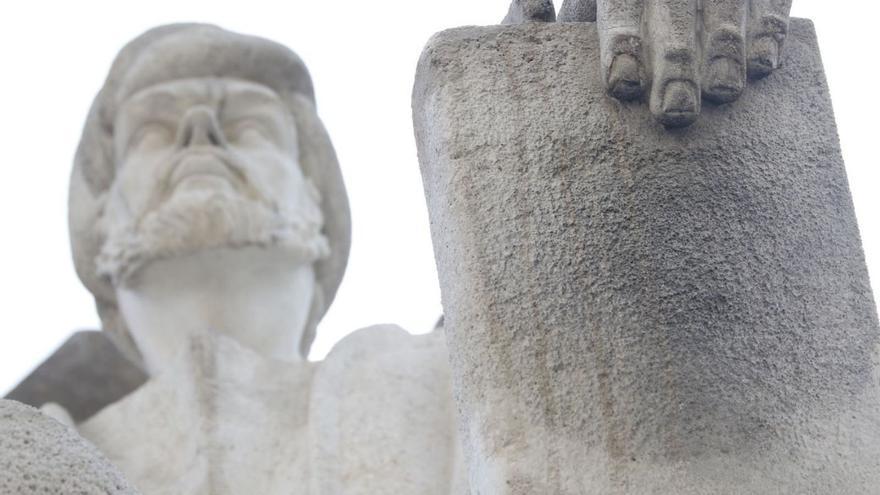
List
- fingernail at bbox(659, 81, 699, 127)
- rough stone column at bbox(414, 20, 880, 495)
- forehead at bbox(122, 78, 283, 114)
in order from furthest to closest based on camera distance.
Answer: forehead at bbox(122, 78, 283, 114), fingernail at bbox(659, 81, 699, 127), rough stone column at bbox(414, 20, 880, 495)

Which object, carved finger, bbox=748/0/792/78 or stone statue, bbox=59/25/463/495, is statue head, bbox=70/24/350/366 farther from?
carved finger, bbox=748/0/792/78

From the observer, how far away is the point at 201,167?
5.85 metres

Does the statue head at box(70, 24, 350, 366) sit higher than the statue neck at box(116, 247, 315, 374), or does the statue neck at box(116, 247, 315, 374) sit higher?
the statue head at box(70, 24, 350, 366)

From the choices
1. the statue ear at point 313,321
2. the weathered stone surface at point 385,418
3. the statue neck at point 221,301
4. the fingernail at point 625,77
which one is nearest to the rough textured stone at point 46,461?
the fingernail at point 625,77

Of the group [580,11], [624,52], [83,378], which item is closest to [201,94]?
[83,378]

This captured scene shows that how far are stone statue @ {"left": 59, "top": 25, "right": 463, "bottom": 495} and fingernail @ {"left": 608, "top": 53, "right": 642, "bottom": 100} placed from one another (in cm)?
147

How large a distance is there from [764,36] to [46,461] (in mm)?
1184

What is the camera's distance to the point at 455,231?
3346mm

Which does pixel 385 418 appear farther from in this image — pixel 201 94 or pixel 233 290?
pixel 201 94

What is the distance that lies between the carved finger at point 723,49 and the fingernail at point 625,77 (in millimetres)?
94

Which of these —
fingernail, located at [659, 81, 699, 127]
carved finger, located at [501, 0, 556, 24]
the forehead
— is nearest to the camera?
fingernail, located at [659, 81, 699, 127]

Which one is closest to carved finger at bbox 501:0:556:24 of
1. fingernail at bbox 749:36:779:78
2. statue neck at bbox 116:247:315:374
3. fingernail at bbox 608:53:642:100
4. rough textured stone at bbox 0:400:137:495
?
fingernail at bbox 608:53:642:100

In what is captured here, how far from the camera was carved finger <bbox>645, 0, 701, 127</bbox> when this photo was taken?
3283 mm

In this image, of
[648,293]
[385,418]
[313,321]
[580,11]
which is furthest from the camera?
[313,321]
